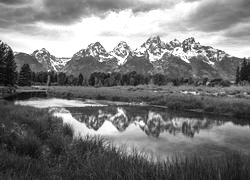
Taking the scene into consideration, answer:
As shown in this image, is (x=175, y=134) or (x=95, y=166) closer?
(x=95, y=166)

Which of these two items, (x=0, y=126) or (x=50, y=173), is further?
(x=0, y=126)

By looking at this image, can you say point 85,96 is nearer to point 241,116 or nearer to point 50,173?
point 241,116

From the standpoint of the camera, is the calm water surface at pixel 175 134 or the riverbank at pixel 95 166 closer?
the riverbank at pixel 95 166

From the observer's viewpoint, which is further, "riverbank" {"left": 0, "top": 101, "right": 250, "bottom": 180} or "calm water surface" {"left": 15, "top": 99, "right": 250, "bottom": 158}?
"calm water surface" {"left": 15, "top": 99, "right": 250, "bottom": 158}

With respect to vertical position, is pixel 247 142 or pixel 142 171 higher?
pixel 142 171

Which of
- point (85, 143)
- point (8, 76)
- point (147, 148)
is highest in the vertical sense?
point (8, 76)

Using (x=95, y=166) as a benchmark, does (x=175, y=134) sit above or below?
below

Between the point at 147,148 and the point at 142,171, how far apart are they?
6.74m

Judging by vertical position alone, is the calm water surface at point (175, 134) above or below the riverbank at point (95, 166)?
below

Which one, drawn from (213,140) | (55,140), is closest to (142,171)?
(55,140)

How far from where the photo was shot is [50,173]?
6.09 m

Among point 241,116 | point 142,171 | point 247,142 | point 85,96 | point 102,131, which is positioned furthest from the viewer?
point 85,96

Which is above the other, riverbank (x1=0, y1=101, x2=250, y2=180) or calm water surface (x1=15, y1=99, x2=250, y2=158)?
riverbank (x1=0, y1=101, x2=250, y2=180)

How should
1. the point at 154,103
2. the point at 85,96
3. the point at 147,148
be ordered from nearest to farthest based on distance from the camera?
the point at 147,148, the point at 154,103, the point at 85,96
